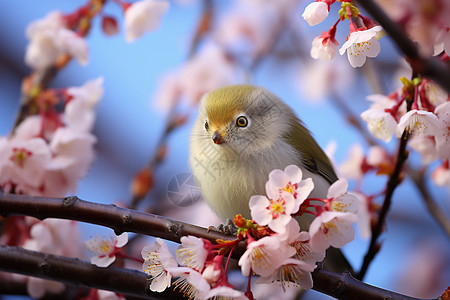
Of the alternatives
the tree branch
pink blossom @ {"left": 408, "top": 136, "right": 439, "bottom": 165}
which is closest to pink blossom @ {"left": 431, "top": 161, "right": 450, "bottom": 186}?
pink blossom @ {"left": 408, "top": 136, "right": 439, "bottom": 165}

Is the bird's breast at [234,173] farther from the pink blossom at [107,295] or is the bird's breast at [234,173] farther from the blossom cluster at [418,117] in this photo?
the pink blossom at [107,295]

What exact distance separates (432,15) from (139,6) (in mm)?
1371

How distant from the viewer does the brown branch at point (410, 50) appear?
2.05 ft

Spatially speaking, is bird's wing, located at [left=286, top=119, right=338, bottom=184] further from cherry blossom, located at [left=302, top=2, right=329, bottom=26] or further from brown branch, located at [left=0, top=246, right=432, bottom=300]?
brown branch, located at [left=0, top=246, right=432, bottom=300]

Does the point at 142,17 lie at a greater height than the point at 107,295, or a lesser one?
greater

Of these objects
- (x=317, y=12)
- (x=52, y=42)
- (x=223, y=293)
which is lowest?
(x=223, y=293)

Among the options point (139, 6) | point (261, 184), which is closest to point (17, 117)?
point (139, 6)

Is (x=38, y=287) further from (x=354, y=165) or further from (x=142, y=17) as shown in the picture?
(x=354, y=165)

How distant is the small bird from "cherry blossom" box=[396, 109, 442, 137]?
1.46ft

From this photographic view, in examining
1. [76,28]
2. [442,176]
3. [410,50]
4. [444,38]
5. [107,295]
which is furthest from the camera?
[76,28]

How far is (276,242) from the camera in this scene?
1.06m

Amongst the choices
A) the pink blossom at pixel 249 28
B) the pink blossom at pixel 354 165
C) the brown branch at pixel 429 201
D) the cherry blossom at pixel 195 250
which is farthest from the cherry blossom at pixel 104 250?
the pink blossom at pixel 249 28

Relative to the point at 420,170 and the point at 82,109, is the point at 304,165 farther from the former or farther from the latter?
the point at 82,109

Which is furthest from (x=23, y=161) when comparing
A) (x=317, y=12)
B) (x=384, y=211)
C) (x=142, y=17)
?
(x=384, y=211)
